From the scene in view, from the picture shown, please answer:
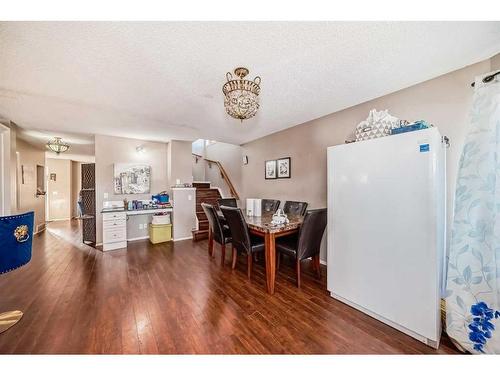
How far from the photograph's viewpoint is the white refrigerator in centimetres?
147

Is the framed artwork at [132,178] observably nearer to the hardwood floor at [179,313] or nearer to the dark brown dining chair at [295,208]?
the hardwood floor at [179,313]

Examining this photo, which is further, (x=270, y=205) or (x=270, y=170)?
(x=270, y=170)

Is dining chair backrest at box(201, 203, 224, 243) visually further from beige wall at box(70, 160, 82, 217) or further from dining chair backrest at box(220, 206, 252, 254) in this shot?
beige wall at box(70, 160, 82, 217)

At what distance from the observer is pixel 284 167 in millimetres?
3955

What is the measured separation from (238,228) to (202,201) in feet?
11.0

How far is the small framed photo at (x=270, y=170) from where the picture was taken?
4195 mm

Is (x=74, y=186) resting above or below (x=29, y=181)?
below

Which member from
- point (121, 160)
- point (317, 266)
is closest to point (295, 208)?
point (317, 266)

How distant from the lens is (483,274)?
4.74 ft

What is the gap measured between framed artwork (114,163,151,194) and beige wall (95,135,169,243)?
11 centimetres

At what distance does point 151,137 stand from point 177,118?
1687 millimetres

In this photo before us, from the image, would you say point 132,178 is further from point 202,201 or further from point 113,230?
point 202,201
